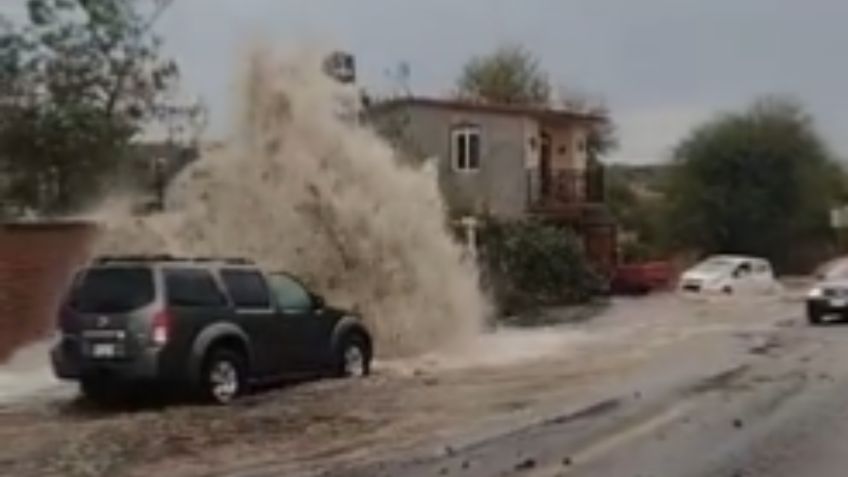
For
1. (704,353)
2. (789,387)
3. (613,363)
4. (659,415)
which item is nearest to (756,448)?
(659,415)

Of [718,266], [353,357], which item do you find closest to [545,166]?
[718,266]

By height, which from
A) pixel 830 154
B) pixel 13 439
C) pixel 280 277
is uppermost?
pixel 830 154

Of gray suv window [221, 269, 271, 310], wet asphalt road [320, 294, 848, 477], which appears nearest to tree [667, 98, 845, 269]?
wet asphalt road [320, 294, 848, 477]

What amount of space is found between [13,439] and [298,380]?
226 inches

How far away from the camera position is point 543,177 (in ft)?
181

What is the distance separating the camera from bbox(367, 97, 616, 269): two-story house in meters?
51.3

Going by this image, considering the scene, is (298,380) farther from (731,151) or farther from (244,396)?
(731,151)

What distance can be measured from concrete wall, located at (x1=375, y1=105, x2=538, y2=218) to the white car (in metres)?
6.10

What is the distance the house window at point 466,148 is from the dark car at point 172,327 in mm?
32629

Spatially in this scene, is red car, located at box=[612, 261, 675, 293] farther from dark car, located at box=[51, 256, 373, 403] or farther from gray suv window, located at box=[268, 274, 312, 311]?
dark car, located at box=[51, 256, 373, 403]

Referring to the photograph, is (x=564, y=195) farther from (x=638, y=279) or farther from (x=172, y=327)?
(x=172, y=327)

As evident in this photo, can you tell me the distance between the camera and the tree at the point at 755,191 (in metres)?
68.4

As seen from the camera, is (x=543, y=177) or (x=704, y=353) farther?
(x=543, y=177)

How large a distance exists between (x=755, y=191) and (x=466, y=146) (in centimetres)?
2015
